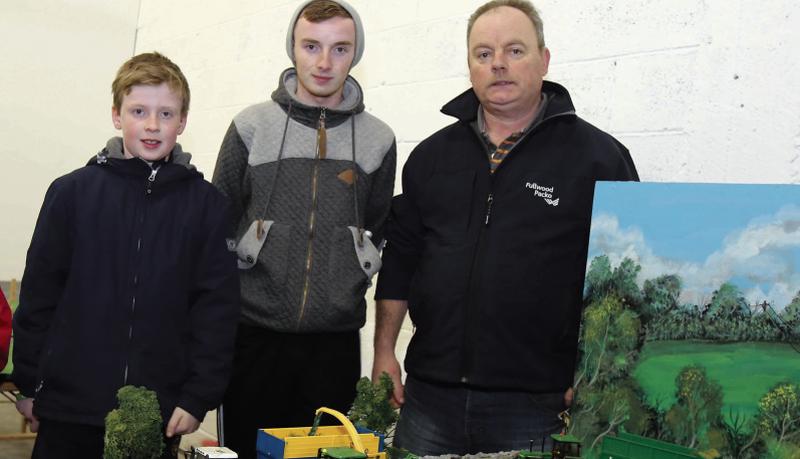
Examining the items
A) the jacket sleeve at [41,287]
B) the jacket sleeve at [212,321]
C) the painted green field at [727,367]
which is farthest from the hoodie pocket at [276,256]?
the painted green field at [727,367]

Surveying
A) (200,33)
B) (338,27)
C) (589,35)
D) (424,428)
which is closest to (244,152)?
(338,27)

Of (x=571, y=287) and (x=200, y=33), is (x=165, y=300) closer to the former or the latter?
(x=571, y=287)

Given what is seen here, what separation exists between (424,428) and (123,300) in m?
0.72

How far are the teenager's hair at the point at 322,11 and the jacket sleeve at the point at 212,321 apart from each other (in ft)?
1.70

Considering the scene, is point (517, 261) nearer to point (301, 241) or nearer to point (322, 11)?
point (301, 241)

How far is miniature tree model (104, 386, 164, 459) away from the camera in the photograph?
52.2 inches

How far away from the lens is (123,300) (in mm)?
1879

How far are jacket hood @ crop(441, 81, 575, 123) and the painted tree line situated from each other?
0.50 meters

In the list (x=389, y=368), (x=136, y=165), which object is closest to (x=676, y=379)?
(x=389, y=368)

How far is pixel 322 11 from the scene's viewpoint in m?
2.11

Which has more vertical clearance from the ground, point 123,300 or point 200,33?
point 200,33

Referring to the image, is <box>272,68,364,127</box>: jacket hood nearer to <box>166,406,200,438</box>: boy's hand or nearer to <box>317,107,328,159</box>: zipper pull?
<box>317,107,328,159</box>: zipper pull

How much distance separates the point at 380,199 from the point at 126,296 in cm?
68

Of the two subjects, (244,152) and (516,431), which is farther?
(244,152)
